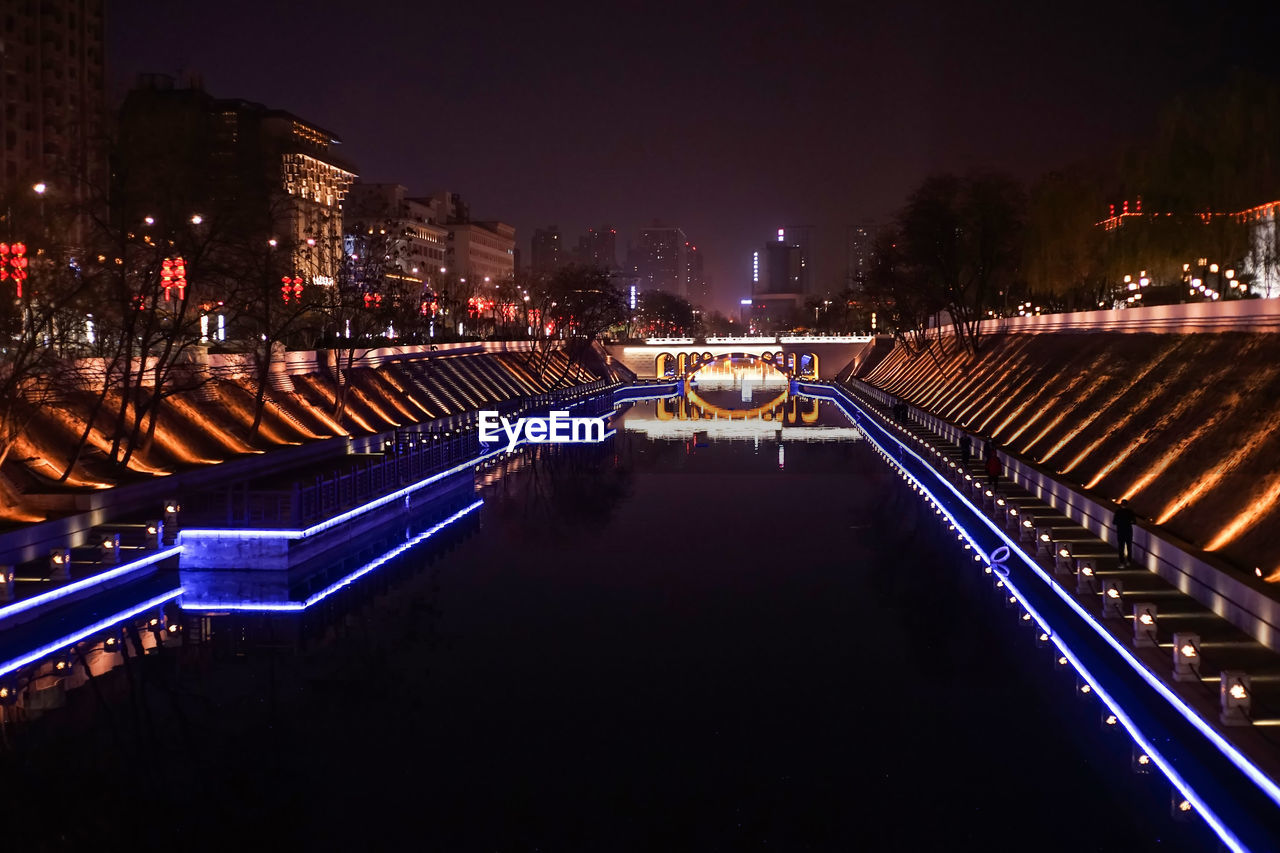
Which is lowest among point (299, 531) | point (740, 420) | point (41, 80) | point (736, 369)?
point (299, 531)

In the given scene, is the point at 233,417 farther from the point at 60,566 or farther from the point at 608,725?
the point at 608,725

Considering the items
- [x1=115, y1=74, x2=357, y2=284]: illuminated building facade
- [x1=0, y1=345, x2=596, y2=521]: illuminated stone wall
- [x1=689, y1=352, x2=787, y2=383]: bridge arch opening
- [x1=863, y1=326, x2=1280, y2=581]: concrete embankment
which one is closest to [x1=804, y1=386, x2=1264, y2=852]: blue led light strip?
[x1=863, y1=326, x2=1280, y2=581]: concrete embankment

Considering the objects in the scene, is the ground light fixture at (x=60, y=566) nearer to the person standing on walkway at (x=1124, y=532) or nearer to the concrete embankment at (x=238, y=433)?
the concrete embankment at (x=238, y=433)

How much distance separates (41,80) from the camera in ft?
274

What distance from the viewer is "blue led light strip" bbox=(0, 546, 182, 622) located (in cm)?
1978

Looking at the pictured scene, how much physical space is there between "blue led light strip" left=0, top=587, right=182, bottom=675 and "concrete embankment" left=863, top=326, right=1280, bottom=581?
19303 millimetres

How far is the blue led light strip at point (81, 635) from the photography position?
18438 mm

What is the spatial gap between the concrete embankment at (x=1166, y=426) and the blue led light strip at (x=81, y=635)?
19.3 m

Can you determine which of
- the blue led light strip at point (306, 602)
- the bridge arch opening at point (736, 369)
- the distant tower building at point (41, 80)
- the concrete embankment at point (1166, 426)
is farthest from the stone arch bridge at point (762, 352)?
the blue led light strip at point (306, 602)

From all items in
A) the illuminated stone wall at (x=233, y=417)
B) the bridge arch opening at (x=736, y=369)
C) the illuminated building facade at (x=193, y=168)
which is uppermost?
the illuminated building facade at (x=193, y=168)

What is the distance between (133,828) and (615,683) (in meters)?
7.34

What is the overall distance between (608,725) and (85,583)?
1106 cm

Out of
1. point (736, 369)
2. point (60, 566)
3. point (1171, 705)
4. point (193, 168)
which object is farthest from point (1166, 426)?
point (736, 369)

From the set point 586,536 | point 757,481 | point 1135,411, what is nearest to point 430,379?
point 757,481
